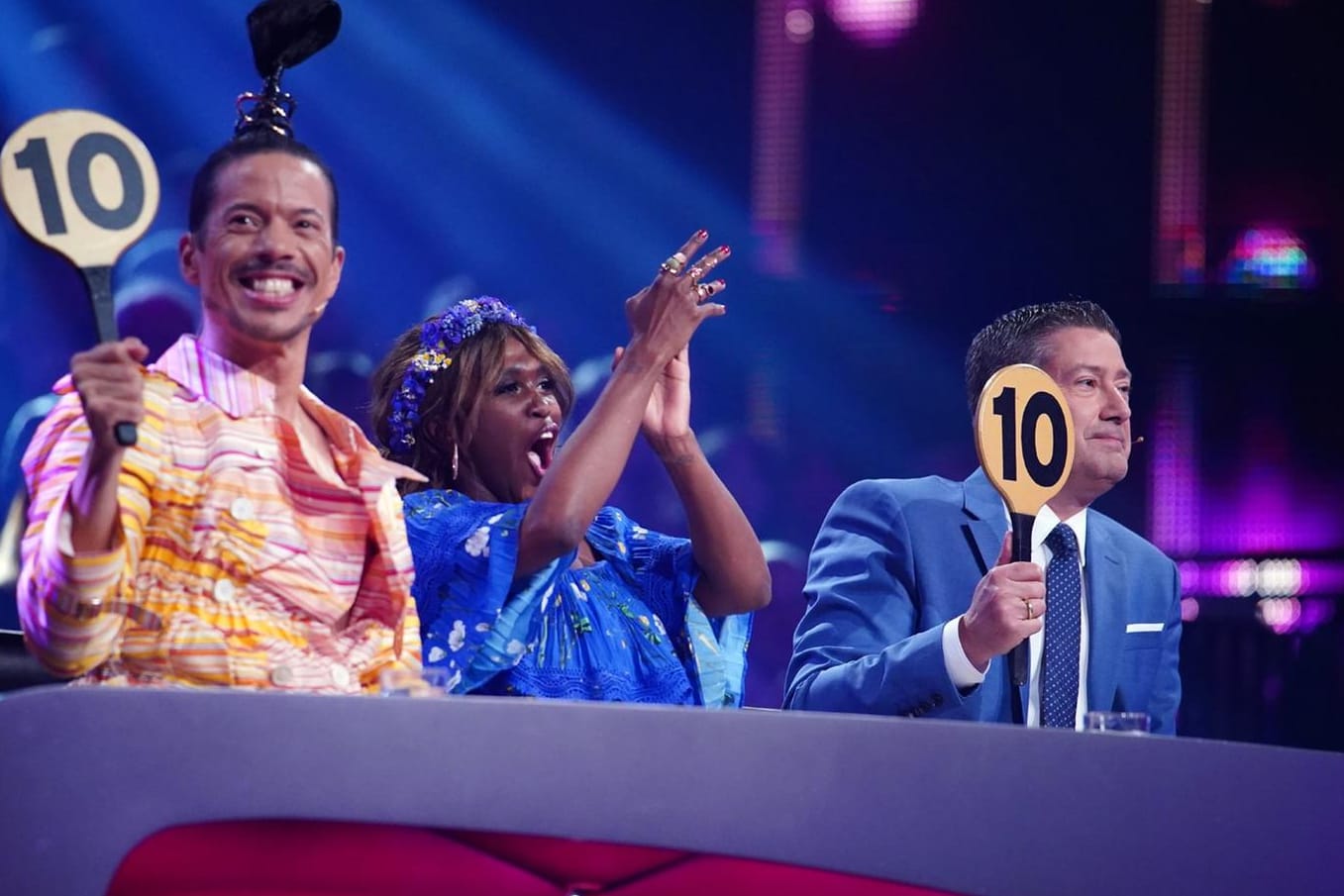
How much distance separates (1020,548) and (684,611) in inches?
20.4

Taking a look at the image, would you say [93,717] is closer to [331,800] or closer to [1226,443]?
[331,800]

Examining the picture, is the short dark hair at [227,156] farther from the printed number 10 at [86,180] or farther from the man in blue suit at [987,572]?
the man in blue suit at [987,572]

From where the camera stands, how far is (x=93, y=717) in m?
1.09

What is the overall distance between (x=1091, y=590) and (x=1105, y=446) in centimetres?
22

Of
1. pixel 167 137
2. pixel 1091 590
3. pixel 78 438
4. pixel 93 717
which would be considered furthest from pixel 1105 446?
pixel 167 137

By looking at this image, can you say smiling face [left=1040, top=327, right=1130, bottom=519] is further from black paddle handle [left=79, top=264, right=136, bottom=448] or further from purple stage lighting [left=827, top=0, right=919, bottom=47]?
purple stage lighting [left=827, top=0, right=919, bottom=47]

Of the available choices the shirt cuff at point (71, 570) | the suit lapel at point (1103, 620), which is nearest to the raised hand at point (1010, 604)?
the suit lapel at point (1103, 620)

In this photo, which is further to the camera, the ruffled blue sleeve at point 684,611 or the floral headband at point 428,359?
the floral headband at point 428,359

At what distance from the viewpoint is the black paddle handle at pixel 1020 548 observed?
1.98 metres

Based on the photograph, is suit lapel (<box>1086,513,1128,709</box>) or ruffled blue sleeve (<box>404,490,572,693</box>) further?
suit lapel (<box>1086,513,1128,709</box>)

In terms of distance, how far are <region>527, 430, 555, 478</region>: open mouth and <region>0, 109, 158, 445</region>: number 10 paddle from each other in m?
1.02

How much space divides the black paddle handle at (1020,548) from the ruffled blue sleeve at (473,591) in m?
0.57

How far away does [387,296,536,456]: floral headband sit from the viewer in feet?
7.75

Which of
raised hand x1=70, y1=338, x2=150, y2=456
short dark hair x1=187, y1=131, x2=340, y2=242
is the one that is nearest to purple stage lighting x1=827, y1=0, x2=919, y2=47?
short dark hair x1=187, y1=131, x2=340, y2=242
